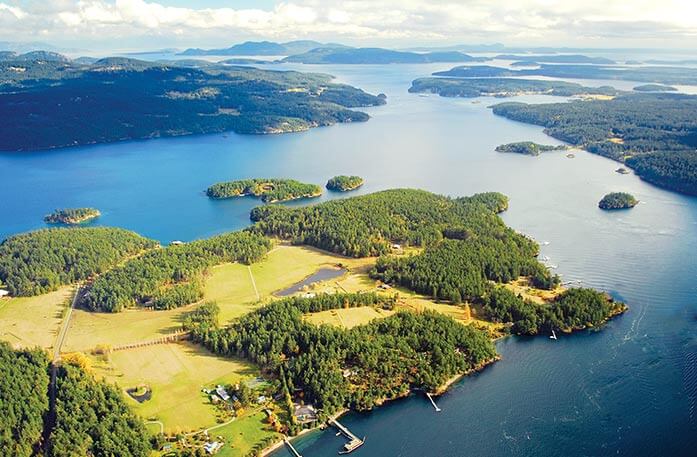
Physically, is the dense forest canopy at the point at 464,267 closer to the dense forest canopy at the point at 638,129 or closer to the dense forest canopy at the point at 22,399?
the dense forest canopy at the point at 22,399

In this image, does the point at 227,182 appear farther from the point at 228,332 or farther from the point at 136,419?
the point at 136,419

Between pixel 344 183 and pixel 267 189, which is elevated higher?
pixel 344 183

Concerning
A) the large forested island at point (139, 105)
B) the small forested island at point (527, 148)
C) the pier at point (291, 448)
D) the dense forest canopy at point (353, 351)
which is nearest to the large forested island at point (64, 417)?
the pier at point (291, 448)

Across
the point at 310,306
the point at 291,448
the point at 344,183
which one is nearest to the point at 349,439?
the point at 291,448

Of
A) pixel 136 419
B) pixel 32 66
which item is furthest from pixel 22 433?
pixel 32 66

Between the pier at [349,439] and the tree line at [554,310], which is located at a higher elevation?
the tree line at [554,310]

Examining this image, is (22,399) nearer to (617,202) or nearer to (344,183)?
(344,183)
